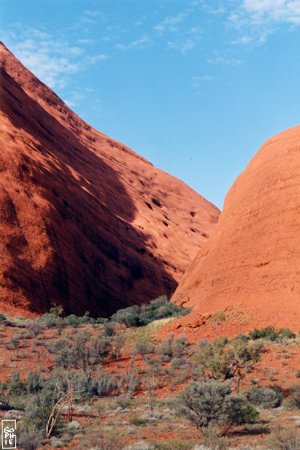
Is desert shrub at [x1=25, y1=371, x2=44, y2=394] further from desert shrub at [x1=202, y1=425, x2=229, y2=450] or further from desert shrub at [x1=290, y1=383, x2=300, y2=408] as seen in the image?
desert shrub at [x1=290, y1=383, x2=300, y2=408]

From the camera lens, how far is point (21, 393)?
1438 centimetres

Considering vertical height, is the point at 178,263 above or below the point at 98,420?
above

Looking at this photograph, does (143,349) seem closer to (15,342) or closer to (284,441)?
(15,342)

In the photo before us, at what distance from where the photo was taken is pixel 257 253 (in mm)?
27891

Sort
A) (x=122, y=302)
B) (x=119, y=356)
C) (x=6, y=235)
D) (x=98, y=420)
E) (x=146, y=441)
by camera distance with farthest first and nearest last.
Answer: (x=122, y=302) → (x=6, y=235) → (x=119, y=356) → (x=98, y=420) → (x=146, y=441)

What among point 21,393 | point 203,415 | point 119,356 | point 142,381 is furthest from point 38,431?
point 119,356

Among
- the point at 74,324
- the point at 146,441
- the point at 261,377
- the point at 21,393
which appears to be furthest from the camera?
the point at 74,324

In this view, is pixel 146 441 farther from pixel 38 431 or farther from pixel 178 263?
pixel 178 263

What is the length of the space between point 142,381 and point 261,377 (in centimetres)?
342

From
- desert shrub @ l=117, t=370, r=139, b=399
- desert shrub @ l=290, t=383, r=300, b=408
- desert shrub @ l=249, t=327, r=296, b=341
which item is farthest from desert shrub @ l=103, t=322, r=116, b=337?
desert shrub @ l=290, t=383, r=300, b=408

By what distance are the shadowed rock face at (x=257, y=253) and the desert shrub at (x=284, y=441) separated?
13.8 metres

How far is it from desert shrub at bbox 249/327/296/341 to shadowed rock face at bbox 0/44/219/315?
15187 mm

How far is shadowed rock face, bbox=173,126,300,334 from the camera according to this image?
953 inches

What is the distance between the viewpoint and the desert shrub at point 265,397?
13.0 metres
